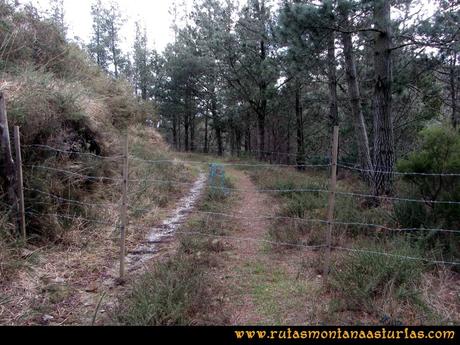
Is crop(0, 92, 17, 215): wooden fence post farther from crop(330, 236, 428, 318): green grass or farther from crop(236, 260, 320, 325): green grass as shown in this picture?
crop(330, 236, 428, 318): green grass

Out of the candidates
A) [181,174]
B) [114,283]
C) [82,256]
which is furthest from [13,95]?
[181,174]

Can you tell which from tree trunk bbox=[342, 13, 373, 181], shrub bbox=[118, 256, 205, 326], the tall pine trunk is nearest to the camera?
shrub bbox=[118, 256, 205, 326]

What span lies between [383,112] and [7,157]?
5.93 meters

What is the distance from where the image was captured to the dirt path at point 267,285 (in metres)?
3.22

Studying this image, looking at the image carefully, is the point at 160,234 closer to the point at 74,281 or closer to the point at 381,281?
the point at 74,281

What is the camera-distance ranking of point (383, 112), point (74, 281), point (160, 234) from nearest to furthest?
point (74, 281) < point (160, 234) < point (383, 112)

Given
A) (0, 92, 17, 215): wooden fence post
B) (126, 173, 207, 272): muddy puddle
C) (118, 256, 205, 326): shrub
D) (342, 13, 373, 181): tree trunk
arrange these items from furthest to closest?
(342, 13, 373, 181): tree trunk → (126, 173, 207, 272): muddy puddle → (0, 92, 17, 215): wooden fence post → (118, 256, 205, 326): shrub

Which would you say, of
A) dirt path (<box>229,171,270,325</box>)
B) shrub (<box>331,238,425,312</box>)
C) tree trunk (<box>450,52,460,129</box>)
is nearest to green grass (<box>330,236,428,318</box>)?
shrub (<box>331,238,425,312</box>)

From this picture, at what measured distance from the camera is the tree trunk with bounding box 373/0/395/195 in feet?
19.3

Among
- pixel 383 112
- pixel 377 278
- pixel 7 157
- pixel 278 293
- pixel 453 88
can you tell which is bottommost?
pixel 278 293

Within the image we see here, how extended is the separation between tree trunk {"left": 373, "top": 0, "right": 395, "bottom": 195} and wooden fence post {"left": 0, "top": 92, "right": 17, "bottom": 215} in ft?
18.5

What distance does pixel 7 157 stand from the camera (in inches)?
170

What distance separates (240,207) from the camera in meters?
7.90

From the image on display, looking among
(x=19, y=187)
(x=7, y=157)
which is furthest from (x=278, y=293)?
(x=7, y=157)
